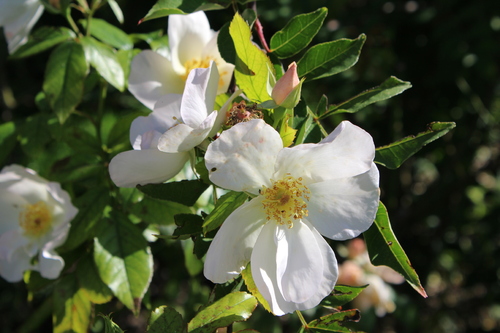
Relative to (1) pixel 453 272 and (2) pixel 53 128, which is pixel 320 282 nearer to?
(2) pixel 53 128

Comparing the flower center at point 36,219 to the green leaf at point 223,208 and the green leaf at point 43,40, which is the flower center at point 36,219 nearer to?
the green leaf at point 43,40

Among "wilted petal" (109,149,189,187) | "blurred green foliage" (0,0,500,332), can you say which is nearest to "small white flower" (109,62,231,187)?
"wilted petal" (109,149,189,187)

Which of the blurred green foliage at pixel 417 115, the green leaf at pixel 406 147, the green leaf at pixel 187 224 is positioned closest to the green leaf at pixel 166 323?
the green leaf at pixel 187 224

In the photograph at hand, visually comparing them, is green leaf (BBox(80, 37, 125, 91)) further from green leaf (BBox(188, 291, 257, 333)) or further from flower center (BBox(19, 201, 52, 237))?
green leaf (BBox(188, 291, 257, 333))

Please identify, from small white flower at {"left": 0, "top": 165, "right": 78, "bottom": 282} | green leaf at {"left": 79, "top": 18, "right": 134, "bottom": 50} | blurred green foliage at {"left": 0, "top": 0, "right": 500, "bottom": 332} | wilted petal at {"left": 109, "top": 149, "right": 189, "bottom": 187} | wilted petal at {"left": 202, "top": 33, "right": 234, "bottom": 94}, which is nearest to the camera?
wilted petal at {"left": 109, "top": 149, "right": 189, "bottom": 187}

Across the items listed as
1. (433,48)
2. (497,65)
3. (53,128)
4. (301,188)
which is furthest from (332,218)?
(497,65)

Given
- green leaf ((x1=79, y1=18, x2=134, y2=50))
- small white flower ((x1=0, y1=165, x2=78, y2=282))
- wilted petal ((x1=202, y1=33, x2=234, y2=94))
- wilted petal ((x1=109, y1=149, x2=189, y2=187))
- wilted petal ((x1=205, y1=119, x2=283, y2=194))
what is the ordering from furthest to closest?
green leaf ((x1=79, y1=18, x2=134, y2=50))
small white flower ((x1=0, y1=165, x2=78, y2=282))
wilted petal ((x1=202, y1=33, x2=234, y2=94))
wilted petal ((x1=109, y1=149, x2=189, y2=187))
wilted petal ((x1=205, y1=119, x2=283, y2=194))
